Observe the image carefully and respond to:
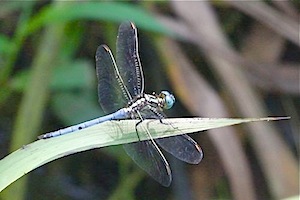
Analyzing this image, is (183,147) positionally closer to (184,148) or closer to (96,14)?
(184,148)

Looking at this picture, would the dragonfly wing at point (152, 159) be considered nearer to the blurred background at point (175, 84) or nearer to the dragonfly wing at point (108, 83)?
the dragonfly wing at point (108, 83)

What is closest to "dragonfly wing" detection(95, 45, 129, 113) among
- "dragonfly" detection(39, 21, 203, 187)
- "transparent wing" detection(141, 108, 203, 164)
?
"dragonfly" detection(39, 21, 203, 187)

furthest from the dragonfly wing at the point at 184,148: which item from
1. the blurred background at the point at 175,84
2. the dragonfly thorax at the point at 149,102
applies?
the blurred background at the point at 175,84

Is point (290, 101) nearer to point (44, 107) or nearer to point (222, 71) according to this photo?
point (222, 71)

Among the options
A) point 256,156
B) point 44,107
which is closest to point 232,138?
point 256,156

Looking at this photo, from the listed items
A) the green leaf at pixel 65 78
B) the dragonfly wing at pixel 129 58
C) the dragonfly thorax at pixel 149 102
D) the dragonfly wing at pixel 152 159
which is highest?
the green leaf at pixel 65 78
